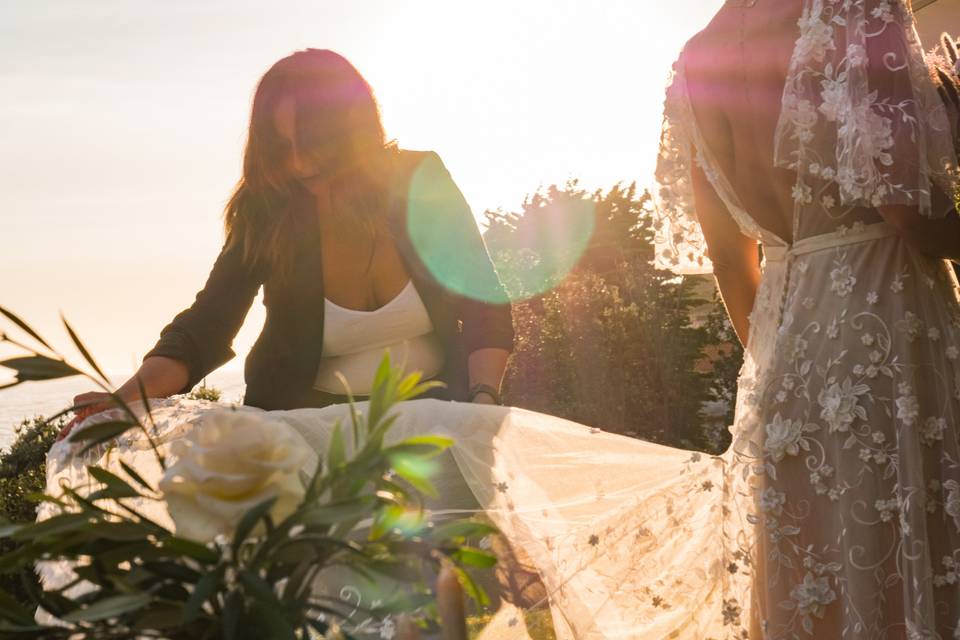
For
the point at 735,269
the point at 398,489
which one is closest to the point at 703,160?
the point at 735,269

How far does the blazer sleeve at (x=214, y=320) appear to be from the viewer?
3.38 m

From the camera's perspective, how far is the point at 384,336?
11.4ft

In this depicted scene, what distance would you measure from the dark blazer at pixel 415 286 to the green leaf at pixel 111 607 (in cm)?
235

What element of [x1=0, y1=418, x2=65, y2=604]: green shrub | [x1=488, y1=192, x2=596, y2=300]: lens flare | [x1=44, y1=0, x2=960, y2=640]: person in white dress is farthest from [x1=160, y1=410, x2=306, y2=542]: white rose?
[x1=488, y1=192, x2=596, y2=300]: lens flare

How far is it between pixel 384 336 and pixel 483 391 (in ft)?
1.31

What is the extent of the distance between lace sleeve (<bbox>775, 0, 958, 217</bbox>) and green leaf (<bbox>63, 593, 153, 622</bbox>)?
84.5 inches

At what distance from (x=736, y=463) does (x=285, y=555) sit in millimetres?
2083

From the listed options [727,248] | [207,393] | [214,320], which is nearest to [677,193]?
[727,248]

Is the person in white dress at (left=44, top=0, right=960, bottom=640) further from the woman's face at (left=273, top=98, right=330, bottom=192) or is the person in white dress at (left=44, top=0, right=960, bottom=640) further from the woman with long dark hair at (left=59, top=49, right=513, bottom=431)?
the woman's face at (left=273, top=98, right=330, bottom=192)

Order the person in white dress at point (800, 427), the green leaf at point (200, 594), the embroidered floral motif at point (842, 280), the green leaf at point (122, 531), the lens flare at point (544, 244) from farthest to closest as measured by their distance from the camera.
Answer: the lens flare at point (544, 244) < the embroidered floral motif at point (842, 280) < the person in white dress at point (800, 427) < the green leaf at point (122, 531) < the green leaf at point (200, 594)

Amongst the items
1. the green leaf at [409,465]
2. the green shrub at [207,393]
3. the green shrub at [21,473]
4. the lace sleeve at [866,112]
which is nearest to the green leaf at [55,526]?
the green leaf at [409,465]

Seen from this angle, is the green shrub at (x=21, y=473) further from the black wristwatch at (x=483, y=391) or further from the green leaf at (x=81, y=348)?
the green leaf at (x=81, y=348)

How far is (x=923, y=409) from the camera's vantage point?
8.77 feet

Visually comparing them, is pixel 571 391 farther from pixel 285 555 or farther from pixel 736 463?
pixel 285 555
